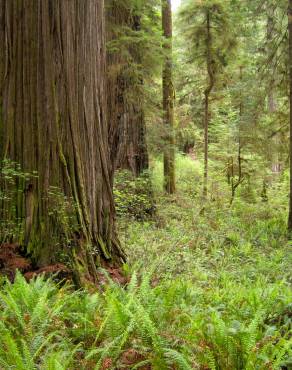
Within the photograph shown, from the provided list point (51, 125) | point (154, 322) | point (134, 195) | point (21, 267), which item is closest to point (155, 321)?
point (154, 322)

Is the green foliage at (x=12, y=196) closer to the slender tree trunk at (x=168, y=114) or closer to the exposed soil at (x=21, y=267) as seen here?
the exposed soil at (x=21, y=267)

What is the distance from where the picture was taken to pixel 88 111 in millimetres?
5469

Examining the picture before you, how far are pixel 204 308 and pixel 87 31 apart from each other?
361 centimetres

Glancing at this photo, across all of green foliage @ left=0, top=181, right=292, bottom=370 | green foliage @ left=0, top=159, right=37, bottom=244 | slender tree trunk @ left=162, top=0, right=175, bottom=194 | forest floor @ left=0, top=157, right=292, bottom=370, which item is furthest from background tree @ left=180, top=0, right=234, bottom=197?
green foliage @ left=0, top=159, right=37, bottom=244

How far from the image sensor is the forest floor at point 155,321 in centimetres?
306

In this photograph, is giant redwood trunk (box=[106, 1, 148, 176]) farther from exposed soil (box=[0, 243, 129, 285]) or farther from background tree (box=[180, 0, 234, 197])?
exposed soil (box=[0, 243, 129, 285])

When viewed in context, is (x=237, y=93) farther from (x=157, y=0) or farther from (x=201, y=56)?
(x=157, y=0)

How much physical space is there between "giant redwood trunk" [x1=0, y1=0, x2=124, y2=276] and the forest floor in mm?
711

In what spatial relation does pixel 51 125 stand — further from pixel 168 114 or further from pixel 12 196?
pixel 168 114

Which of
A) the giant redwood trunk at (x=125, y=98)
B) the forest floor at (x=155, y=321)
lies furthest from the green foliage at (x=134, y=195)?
the forest floor at (x=155, y=321)

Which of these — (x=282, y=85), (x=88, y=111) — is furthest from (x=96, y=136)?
(x=282, y=85)

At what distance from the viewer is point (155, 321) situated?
12.2ft

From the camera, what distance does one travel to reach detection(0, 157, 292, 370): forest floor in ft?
10.0

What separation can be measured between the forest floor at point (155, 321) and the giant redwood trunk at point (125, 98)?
4215 mm
